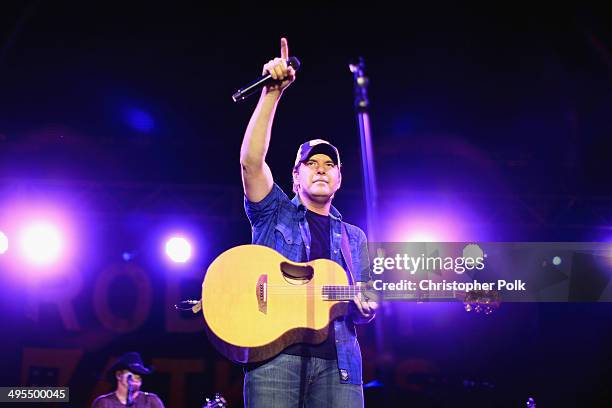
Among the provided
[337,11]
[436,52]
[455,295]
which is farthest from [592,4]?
[455,295]

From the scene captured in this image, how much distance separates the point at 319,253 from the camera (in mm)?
3559

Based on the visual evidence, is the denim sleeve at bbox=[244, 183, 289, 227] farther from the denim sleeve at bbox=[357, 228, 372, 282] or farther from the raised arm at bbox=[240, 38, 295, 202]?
the denim sleeve at bbox=[357, 228, 372, 282]

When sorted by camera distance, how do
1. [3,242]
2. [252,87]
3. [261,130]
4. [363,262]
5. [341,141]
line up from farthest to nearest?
1. [341,141]
2. [3,242]
3. [363,262]
4. [261,130]
5. [252,87]

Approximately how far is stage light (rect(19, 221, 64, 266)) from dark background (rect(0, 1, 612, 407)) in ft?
1.31

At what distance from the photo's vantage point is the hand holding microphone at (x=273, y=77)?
3076mm

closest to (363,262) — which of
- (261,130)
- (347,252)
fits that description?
(347,252)

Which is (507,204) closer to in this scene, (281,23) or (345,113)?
(345,113)

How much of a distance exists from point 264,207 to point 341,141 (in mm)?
5938

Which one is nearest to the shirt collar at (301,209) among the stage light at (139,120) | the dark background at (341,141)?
the dark background at (341,141)

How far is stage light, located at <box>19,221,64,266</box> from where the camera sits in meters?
9.04

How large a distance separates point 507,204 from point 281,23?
508cm

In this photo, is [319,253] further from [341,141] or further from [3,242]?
[3,242]

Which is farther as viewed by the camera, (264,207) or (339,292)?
(264,207)

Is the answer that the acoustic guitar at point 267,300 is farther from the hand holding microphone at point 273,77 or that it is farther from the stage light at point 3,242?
the stage light at point 3,242
